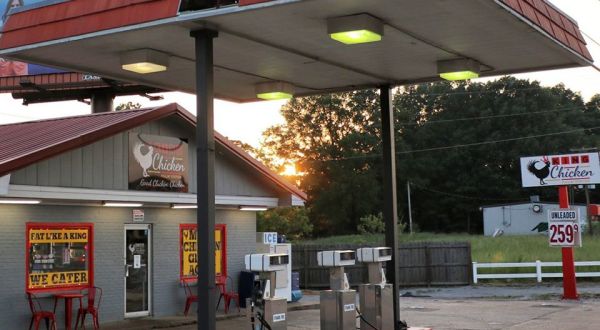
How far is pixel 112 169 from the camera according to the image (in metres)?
17.3

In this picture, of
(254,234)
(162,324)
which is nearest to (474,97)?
(254,234)

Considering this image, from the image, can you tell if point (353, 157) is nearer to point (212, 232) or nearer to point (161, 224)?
point (161, 224)

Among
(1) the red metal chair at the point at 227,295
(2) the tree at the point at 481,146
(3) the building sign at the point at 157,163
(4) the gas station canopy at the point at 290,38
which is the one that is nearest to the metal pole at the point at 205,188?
(4) the gas station canopy at the point at 290,38

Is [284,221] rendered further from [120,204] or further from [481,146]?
[481,146]

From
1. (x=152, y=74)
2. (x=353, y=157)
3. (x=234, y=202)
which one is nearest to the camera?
(x=152, y=74)

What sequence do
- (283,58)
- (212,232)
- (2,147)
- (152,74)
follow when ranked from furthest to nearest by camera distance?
(2,147), (152,74), (283,58), (212,232)

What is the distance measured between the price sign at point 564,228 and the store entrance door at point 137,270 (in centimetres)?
1188

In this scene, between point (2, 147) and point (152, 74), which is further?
point (2, 147)

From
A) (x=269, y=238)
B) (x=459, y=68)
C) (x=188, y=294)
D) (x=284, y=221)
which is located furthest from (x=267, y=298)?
(x=284, y=221)

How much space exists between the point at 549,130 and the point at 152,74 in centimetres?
7192

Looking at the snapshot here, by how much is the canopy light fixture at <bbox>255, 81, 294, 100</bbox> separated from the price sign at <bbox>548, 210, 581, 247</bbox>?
12620 mm

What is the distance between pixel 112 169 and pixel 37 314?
361 cm

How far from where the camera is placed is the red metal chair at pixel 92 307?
16359 millimetres

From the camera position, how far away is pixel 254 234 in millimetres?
22219
